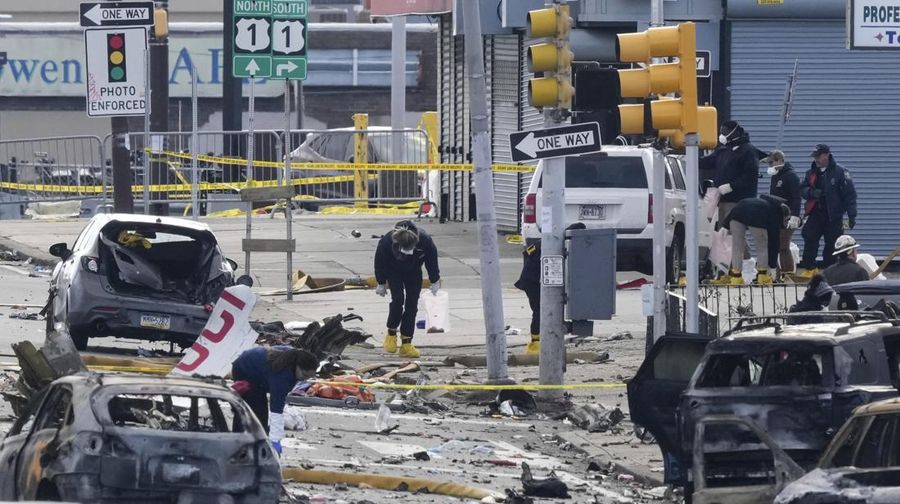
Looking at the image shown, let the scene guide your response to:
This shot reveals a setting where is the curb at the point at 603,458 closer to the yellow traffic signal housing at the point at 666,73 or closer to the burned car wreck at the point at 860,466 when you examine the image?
the yellow traffic signal housing at the point at 666,73

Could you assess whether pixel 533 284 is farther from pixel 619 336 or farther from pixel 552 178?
pixel 552 178

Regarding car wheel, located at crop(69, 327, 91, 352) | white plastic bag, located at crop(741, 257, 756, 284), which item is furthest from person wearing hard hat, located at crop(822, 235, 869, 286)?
car wheel, located at crop(69, 327, 91, 352)

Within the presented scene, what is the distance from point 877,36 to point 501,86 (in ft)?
44.7

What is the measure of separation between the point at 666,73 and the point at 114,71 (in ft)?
29.2

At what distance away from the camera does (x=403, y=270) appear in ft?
67.1

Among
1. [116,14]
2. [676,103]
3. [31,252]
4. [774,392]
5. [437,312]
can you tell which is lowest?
[437,312]

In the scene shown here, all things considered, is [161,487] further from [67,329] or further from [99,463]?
[67,329]

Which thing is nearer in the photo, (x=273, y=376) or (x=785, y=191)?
(x=273, y=376)

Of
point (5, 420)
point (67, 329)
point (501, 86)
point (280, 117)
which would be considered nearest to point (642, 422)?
point (5, 420)

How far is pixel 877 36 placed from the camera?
19.6 meters

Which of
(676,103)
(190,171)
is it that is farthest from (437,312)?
(190,171)

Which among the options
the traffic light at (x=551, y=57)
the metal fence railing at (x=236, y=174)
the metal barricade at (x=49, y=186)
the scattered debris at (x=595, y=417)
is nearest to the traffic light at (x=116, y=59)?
the traffic light at (x=551, y=57)

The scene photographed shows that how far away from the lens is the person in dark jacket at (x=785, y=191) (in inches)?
901

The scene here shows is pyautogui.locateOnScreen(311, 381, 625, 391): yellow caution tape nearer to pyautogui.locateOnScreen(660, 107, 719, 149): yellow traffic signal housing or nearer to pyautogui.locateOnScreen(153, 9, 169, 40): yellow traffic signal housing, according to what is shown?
pyautogui.locateOnScreen(660, 107, 719, 149): yellow traffic signal housing
